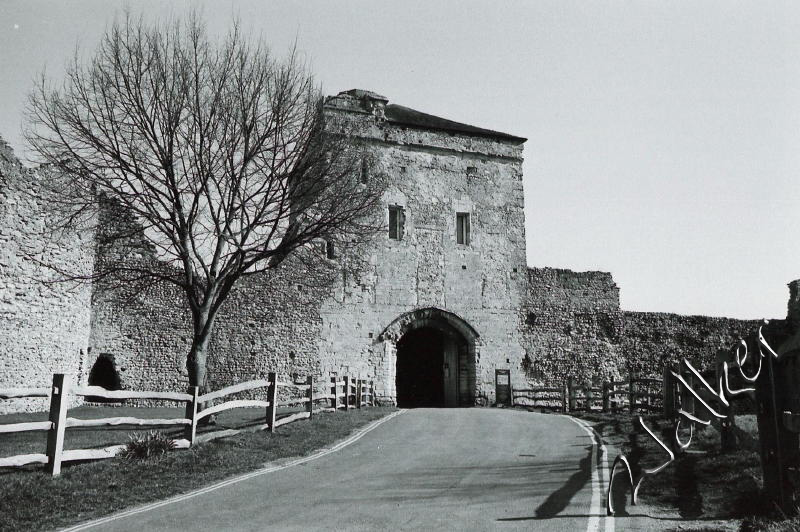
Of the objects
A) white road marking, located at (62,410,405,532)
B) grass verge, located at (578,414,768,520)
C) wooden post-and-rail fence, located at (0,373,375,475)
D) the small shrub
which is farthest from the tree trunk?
grass verge, located at (578,414,768,520)

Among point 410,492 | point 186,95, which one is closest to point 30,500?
point 410,492

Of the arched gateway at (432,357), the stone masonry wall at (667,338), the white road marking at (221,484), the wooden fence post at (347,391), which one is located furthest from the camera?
the stone masonry wall at (667,338)

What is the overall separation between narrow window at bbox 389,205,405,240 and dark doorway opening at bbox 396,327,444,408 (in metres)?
4.03

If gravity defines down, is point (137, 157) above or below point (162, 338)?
above

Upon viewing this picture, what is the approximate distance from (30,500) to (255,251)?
334 inches

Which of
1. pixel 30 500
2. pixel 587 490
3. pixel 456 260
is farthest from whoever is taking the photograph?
pixel 456 260

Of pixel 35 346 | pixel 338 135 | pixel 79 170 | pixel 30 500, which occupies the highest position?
pixel 338 135

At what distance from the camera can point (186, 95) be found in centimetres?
1504

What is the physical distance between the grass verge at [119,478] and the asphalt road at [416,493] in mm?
666

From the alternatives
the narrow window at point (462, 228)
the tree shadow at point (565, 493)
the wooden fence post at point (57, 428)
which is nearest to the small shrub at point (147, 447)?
the wooden fence post at point (57, 428)

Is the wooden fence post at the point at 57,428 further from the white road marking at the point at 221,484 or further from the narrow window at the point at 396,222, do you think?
the narrow window at the point at 396,222

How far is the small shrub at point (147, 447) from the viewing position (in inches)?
425

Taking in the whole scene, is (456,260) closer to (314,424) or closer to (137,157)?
(314,424)

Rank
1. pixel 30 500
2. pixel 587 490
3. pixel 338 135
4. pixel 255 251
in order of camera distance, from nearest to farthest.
Answer: pixel 30 500 < pixel 587 490 < pixel 255 251 < pixel 338 135
